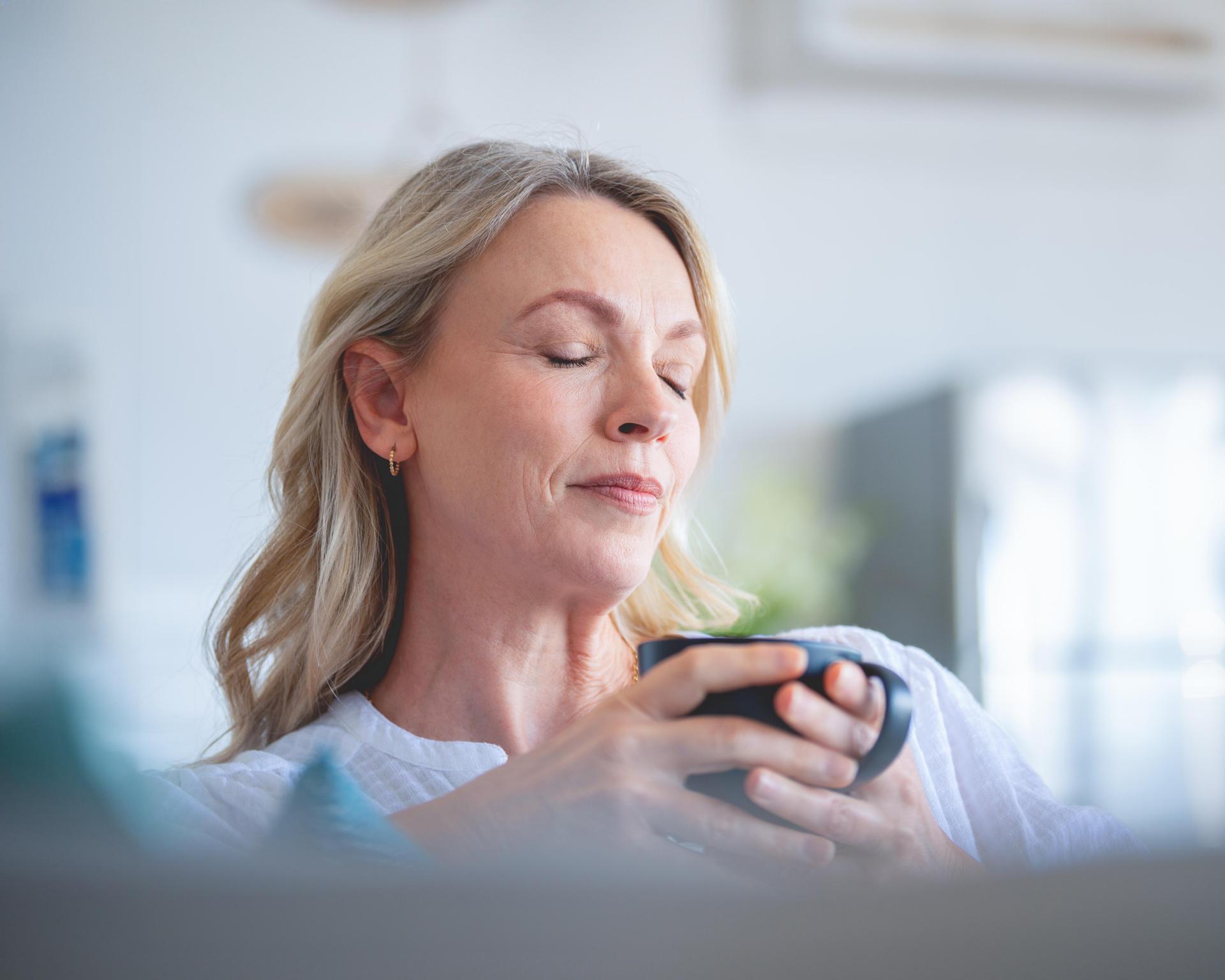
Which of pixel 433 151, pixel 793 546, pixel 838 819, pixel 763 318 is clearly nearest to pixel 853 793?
pixel 838 819

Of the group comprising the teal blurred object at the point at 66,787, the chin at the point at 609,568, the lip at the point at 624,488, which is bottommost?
the teal blurred object at the point at 66,787

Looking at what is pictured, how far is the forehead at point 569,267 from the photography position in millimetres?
934

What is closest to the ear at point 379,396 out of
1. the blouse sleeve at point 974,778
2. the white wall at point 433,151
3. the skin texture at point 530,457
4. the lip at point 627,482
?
the skin texture at point 530,457

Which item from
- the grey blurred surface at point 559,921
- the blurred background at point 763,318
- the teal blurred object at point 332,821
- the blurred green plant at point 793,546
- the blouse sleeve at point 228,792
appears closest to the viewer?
the grey blurred surface at point 559,921

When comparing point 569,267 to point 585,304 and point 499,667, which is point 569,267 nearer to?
point 585,304

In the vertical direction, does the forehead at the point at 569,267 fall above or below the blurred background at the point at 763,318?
below

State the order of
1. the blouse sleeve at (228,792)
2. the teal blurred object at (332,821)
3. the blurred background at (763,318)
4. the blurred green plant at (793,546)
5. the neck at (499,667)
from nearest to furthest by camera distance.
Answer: the teal blurred object at (332,821) < the blouse sleeve at (228,792) < the neck at (499,667) < the blurred background at (763,318) < the blurred green plant at (793,546)

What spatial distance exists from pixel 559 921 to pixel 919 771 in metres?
0.85

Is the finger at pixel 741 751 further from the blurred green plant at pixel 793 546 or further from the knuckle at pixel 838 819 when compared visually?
the blurred green plant at pixel 793 546

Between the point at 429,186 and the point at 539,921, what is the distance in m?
0.95

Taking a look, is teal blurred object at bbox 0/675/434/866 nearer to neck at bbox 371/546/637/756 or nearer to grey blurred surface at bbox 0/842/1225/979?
grey blurred surface at bbox 0/842/1225/979

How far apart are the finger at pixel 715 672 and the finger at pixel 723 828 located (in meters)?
0.04

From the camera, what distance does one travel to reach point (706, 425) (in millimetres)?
1205

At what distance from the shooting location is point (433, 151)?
400 centimetres
